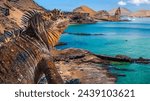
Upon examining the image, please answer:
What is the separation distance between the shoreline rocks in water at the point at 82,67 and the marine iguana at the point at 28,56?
2.01 m

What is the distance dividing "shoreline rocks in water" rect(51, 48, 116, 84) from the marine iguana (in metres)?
2.01

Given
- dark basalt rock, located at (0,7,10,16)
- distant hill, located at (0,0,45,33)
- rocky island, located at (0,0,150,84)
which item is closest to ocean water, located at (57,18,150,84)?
rocky island, located at (0,0,150,84)

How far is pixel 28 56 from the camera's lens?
101 inches

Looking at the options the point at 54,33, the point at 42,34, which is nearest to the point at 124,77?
the point at 54,33

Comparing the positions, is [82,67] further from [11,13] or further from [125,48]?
[125,48]

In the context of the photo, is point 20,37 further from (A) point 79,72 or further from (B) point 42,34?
(A) point 79,72

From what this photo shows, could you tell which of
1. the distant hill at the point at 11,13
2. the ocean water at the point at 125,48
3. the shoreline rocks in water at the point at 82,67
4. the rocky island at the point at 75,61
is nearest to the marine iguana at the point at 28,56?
the rocky island at the point at 75,61

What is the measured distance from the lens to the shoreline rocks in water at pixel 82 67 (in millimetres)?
5222

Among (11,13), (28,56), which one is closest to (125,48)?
(11,13)

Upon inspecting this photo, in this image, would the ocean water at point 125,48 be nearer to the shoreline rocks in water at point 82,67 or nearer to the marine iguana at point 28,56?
the shoreline rocks in water at point 82,67

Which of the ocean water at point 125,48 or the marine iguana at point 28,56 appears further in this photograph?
the ocean water at point 125,48

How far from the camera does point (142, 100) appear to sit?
256cm

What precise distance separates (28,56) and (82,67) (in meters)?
3.57

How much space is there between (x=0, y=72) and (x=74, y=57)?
4457 millimetres
